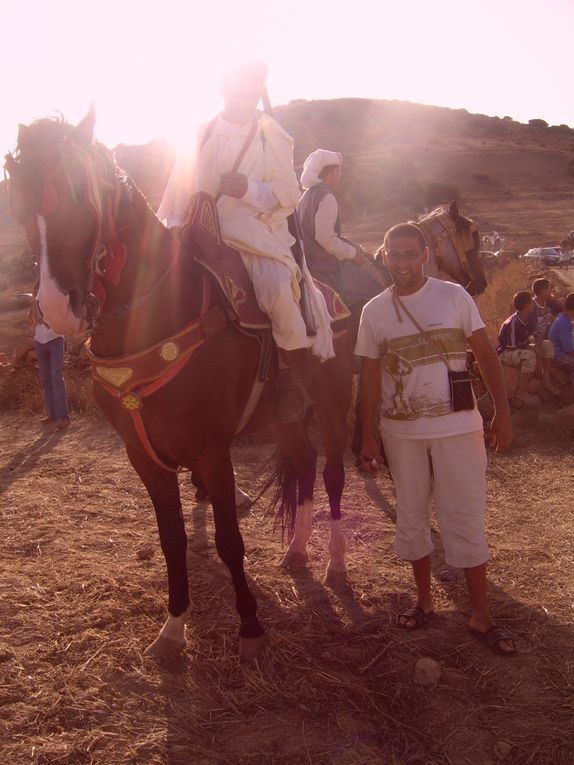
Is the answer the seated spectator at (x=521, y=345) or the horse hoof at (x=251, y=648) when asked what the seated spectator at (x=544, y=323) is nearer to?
the seated spectator at (x=521, y=345)

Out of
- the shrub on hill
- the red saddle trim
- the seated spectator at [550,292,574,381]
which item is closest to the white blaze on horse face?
the red saddle trim

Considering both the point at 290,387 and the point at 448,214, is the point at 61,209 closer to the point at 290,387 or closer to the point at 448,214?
the point at 290,387

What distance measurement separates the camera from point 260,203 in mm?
3422

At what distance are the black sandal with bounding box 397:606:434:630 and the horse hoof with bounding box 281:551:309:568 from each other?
1.01m

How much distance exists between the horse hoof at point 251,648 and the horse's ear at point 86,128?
2.57 m

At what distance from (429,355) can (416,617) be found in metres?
1.52

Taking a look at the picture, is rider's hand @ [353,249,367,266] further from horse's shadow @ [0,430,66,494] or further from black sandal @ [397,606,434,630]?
horse's shadow @ [0,430,66,494]

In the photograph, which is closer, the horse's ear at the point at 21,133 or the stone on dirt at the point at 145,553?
the horse's ear at the point at 21,133

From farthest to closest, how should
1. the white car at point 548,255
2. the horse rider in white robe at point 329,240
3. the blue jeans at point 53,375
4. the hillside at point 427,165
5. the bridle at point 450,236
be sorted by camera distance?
the hillside at point 427,165
the white car at point 548,255
the blue jeans at point 53,375
the bridle at point 450,236
the horse rider in white robe at point 329,240

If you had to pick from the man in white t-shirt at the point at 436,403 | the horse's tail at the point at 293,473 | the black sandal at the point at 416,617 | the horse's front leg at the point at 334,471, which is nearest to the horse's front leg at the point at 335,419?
the horse's front leg at the point at 334,471

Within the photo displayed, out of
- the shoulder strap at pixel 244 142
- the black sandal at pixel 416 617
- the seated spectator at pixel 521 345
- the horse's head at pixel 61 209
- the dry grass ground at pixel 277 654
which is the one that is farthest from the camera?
the seated spectator at pixel 521 345

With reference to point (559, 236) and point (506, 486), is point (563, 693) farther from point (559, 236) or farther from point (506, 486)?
point (559, 236)

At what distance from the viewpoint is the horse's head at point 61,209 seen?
98.6 inches

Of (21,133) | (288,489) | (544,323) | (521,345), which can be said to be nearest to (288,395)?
(288,489)
